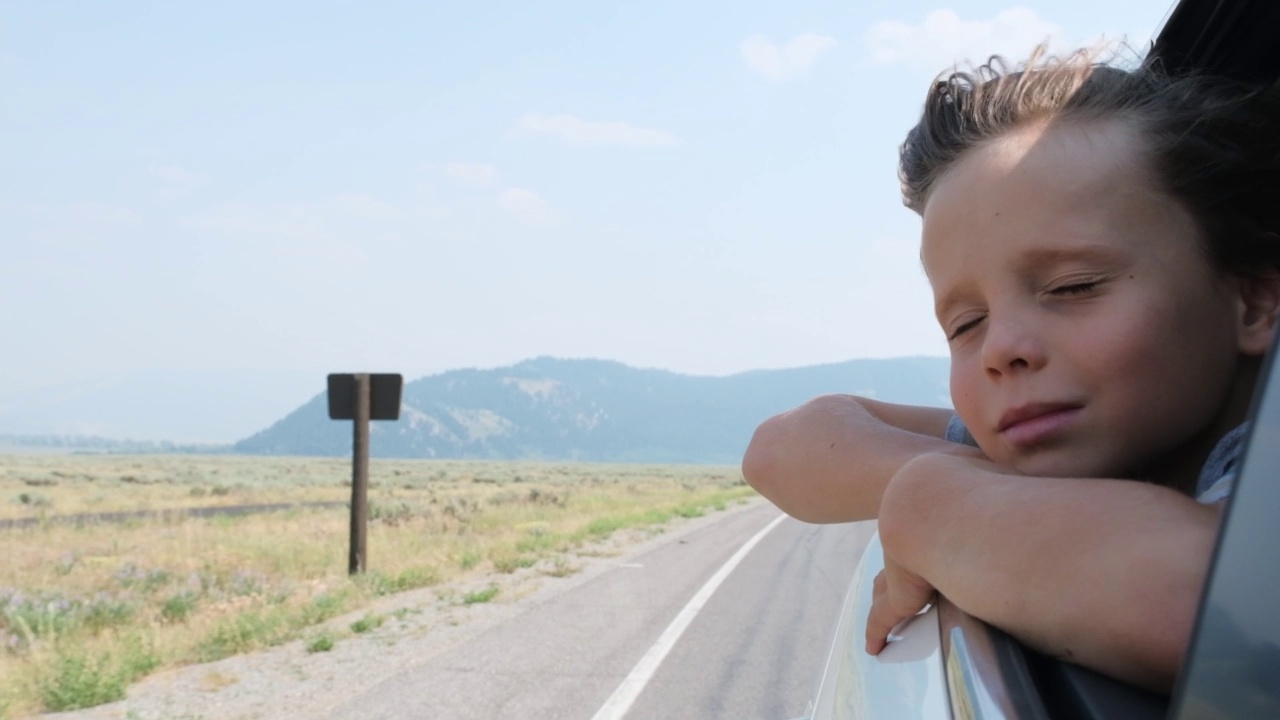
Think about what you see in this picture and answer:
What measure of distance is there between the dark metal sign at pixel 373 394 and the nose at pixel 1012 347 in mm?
10836

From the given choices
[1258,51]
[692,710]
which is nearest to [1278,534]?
[1258,51]

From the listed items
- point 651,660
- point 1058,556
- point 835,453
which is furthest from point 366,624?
point 1058,556

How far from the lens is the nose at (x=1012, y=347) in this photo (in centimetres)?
119

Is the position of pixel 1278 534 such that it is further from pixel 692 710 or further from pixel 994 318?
pixel 692 710

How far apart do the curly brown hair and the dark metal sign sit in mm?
10593

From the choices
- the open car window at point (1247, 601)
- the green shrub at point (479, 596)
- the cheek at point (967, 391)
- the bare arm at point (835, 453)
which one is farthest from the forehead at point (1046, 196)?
the green shrub at point (479, 596)

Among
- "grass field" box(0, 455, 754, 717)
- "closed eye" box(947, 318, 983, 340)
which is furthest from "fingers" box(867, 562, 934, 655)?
"grass field" box(0, 455, 754, 717)

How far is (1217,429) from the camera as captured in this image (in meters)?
1.28

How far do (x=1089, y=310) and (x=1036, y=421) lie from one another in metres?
0.14

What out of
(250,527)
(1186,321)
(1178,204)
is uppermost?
(1178,204)

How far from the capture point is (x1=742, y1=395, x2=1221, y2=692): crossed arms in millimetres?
795

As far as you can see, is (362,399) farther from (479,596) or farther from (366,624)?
(366,624)

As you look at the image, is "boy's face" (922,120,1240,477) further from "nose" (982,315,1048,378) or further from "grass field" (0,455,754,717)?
"grass field" (0,455,754,717)

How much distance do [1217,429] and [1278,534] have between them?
0.74m
